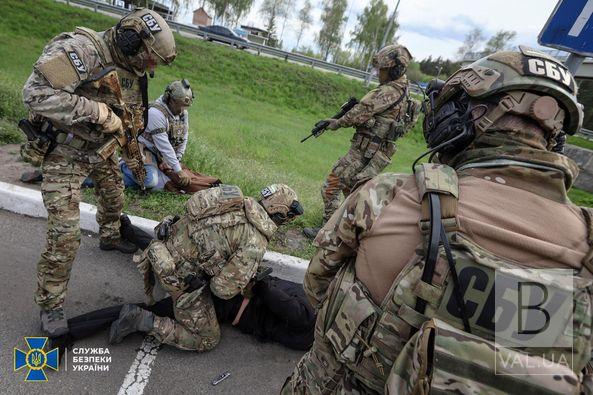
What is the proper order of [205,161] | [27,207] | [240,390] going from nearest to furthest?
[240,390], [27,207], [205,161]

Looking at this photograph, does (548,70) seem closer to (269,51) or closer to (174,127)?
(174,127)

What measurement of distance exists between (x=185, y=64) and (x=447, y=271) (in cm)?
1739

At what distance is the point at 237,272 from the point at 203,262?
11.6 inches

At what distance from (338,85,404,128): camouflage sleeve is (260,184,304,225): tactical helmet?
1.79 metres

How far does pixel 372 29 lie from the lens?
40.0 metres

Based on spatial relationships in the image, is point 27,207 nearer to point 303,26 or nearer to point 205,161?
point 205,161

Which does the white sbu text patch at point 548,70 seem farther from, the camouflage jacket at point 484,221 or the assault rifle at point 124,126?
the assault rifle at point 124,126

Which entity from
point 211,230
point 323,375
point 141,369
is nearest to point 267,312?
point 211,230

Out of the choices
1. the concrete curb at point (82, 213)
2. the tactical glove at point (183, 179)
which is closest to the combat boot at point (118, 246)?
the concrete curb at point (82, 213)

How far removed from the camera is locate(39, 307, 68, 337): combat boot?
7.63 feet

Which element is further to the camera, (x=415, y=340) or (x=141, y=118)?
(x=141, y=118)

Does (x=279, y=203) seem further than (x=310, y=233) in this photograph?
No

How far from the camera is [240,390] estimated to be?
2.41 metres

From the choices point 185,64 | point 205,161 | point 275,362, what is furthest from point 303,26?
point 275,362
